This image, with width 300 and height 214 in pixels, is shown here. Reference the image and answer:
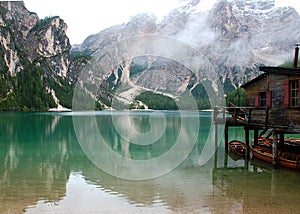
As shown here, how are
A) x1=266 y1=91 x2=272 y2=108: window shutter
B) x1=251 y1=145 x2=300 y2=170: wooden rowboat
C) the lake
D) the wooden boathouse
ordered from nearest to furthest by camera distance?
the lake → the wooden boathouse → x1=251 y1=145 x2=300 y2=170: wooden rowboat → x1=266 y1=91 x2=272 y2=108: window shutter

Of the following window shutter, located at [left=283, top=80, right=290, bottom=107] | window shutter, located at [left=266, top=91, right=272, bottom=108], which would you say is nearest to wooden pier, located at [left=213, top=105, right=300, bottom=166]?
window shutter, located at [left=266, top=91, right=272, bottom=108]

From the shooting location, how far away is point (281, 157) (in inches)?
1006

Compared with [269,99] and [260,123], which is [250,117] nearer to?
[260,123]

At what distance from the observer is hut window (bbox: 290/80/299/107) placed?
22.4 m

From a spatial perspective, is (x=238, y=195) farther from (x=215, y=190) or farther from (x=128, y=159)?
(x=128, y=159)

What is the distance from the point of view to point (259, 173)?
24219 millimetres

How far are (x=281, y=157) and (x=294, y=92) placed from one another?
5573 millimetres

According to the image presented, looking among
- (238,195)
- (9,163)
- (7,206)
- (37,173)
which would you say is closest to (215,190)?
(238,195)

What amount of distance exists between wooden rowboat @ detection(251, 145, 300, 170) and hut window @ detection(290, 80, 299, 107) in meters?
4.21

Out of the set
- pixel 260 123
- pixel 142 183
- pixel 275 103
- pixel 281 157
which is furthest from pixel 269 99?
pixel 142 183

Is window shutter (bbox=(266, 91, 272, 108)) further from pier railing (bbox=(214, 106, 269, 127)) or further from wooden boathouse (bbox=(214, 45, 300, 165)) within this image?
pier railing (bbox=(214, 106, 269, 127))

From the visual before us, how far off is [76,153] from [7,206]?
62.2 ft

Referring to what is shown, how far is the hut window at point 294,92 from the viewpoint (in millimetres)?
22375

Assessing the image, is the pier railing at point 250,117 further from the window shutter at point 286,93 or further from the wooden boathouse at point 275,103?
the window shutter at point 286,93
